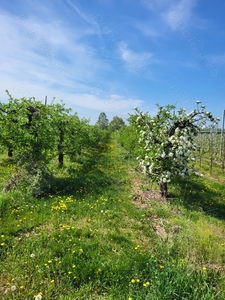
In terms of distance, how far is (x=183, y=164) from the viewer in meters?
8.78

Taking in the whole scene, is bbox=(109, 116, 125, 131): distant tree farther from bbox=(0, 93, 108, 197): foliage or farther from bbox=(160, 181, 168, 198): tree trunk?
bbox=(160, 181, 168, 198): tree trunk

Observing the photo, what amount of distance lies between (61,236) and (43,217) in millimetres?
1391

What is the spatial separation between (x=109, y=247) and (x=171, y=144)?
5.13m

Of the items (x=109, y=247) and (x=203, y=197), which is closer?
(x=109, y=247)

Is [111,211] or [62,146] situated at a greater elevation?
[62,146]

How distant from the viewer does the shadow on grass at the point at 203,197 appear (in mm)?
9133

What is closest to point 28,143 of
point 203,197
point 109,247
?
point 109,247

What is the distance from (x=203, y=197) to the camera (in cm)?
1085

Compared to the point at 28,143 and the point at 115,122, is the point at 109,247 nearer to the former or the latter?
the point at 28,143

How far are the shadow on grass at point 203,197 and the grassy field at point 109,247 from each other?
101 mm

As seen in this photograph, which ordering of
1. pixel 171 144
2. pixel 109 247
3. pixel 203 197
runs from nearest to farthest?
pixel 109 247
pixel 171 144
pixel 203 197

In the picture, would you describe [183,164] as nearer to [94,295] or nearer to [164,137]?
[164,137]

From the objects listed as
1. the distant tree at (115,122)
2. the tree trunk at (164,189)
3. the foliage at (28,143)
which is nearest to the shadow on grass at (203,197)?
the tree trunk at (164,189)

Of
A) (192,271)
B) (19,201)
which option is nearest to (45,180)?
(19,201)
